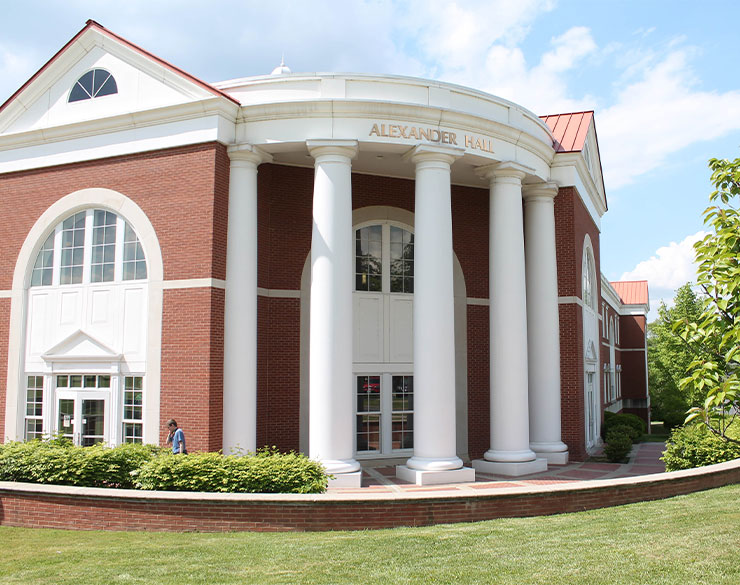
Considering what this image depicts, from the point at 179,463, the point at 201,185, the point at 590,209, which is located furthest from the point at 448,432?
the point at 590,209

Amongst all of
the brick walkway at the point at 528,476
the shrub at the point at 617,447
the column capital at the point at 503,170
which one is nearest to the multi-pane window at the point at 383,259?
the column capital at the point at 503,170

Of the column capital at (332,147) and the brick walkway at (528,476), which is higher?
the column capital at (332,147)

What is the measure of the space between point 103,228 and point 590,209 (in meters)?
17.9

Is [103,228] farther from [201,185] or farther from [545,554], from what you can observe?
[545,554]

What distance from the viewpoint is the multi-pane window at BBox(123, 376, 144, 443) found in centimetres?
1786

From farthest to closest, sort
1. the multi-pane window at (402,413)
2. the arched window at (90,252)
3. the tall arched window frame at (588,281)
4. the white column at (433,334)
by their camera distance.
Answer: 1. the tall arched window frame at (588,281)
2. the multi-pane window at (402,413)
3. the arched window at (90,252)
4. the white column at (433,334)

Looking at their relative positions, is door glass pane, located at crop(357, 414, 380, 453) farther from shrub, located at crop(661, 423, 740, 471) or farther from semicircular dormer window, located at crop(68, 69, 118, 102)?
semicircular dormer window, located at crop(68, 69, 118, 102)

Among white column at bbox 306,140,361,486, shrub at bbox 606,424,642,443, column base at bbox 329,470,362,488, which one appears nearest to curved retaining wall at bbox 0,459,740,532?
column base at bbox 329,470,362,488

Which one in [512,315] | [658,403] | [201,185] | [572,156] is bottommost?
[658,403]

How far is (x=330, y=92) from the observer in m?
17.7

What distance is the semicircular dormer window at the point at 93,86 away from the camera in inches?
752

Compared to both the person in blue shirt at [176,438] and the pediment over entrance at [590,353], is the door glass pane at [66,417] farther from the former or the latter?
the pediment over entrance at [590,353]

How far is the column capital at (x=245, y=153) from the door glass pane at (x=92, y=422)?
7079 millimetres

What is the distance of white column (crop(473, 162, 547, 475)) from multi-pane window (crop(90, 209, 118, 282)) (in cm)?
1005
